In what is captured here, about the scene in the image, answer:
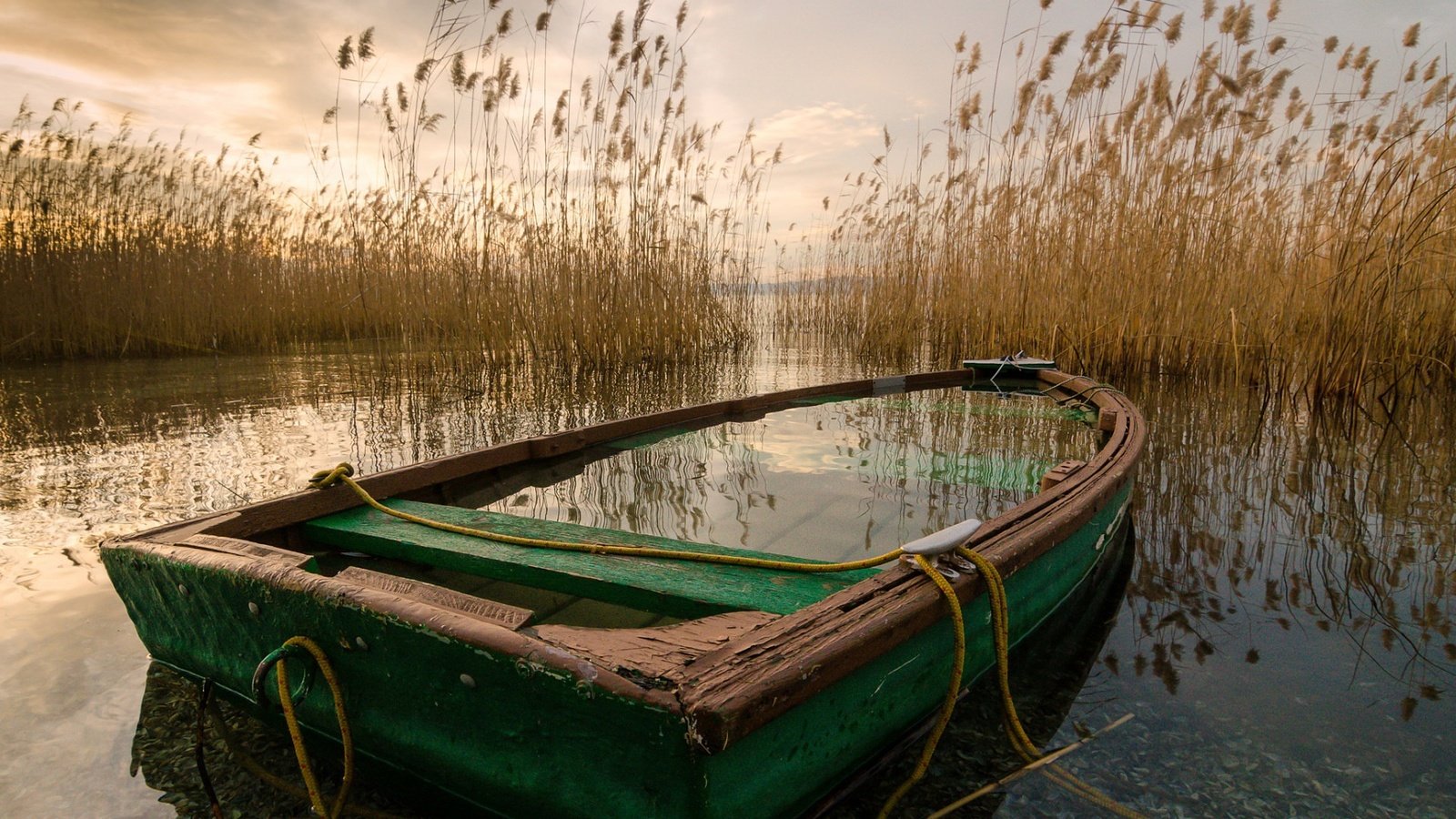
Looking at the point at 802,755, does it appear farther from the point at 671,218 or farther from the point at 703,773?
the point at 671,218

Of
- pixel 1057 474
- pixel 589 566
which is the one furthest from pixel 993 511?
pixel 589 566

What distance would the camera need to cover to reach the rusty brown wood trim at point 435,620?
0.78 meters

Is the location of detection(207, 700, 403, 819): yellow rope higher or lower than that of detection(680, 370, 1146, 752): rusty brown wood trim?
lower

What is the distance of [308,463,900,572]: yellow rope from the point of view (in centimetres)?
122

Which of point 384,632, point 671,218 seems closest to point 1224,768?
point 384,632

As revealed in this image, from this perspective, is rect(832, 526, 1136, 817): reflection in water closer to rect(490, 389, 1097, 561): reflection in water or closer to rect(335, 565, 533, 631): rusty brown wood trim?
rect(490, 389, 1097, 561): reflection in water

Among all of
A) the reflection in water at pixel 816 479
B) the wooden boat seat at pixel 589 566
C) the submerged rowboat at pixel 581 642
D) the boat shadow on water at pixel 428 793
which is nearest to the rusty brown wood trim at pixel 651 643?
the submerged rowboat at pixel 581 642

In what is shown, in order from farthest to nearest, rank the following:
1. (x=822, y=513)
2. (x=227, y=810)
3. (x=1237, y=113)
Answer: (x=1237, y=113) < (x=822, y=513) < (x=227, y=810)

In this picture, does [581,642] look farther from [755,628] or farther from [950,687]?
[950,687]

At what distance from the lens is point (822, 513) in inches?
89.7

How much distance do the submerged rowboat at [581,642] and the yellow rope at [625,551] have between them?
11 mm

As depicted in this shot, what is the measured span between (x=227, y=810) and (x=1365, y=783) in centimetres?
190

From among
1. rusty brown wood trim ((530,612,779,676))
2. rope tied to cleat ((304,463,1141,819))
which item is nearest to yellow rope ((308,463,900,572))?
rope tied to cleat ((304,463,1141,819))

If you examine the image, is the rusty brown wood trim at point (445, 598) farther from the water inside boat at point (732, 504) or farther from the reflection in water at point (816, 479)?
the reflection in water at point (816, 479)
